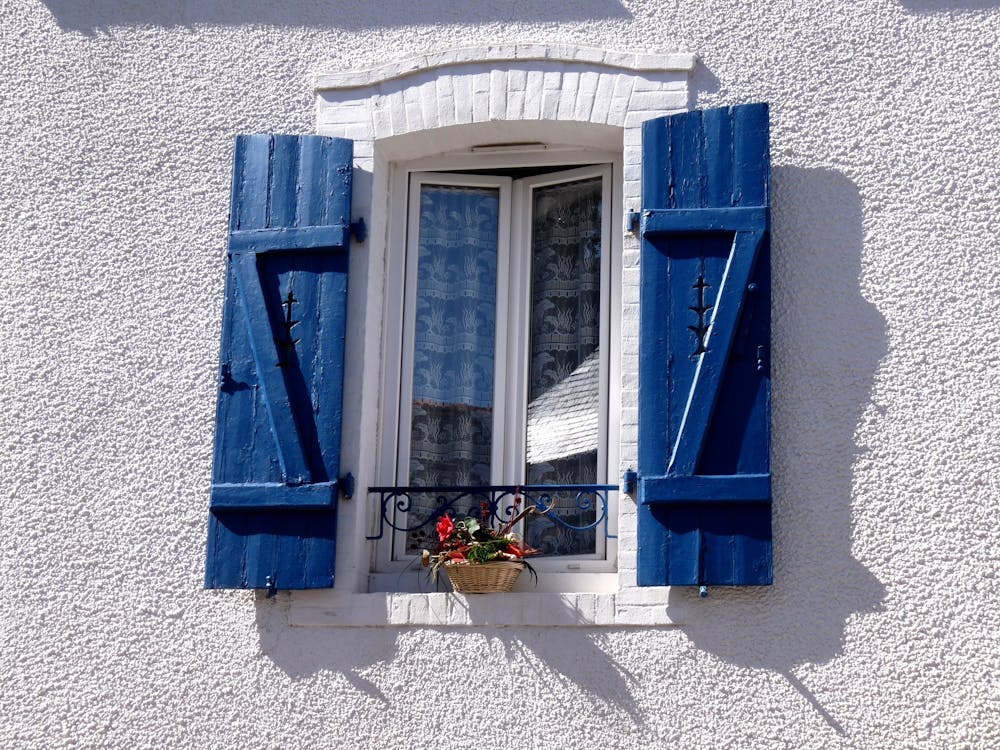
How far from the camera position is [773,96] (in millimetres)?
5945

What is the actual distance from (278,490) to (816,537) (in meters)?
1.89

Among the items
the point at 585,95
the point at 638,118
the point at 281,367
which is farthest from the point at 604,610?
the point at 585,95

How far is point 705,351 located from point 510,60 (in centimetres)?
144

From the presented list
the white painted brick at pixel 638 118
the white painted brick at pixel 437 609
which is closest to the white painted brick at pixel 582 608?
the white painted brick at pixel 437 609

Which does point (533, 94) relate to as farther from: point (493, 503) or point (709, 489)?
point (709, 489)

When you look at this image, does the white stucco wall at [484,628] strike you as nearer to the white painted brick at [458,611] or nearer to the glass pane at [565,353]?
the white painted brick at [458,611]

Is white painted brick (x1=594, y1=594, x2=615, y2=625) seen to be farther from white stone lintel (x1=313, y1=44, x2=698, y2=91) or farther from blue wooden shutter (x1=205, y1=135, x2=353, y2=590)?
white stone lintel (x1=313, y1=44, x2=698, y2=91)

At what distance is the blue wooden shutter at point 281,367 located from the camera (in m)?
5.62

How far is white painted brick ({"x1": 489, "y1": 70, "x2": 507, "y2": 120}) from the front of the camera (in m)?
6.06

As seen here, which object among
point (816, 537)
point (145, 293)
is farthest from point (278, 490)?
point (816, 537)

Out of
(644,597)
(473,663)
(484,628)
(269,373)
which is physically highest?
(269,373)

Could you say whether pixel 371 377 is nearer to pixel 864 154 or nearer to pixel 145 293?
pixel 145 293

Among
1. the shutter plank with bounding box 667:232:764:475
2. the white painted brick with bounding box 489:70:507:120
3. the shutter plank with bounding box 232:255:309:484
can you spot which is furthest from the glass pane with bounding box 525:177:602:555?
the shutter plank with bounding box 232:255:309:484

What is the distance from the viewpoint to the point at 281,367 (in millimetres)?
5766
